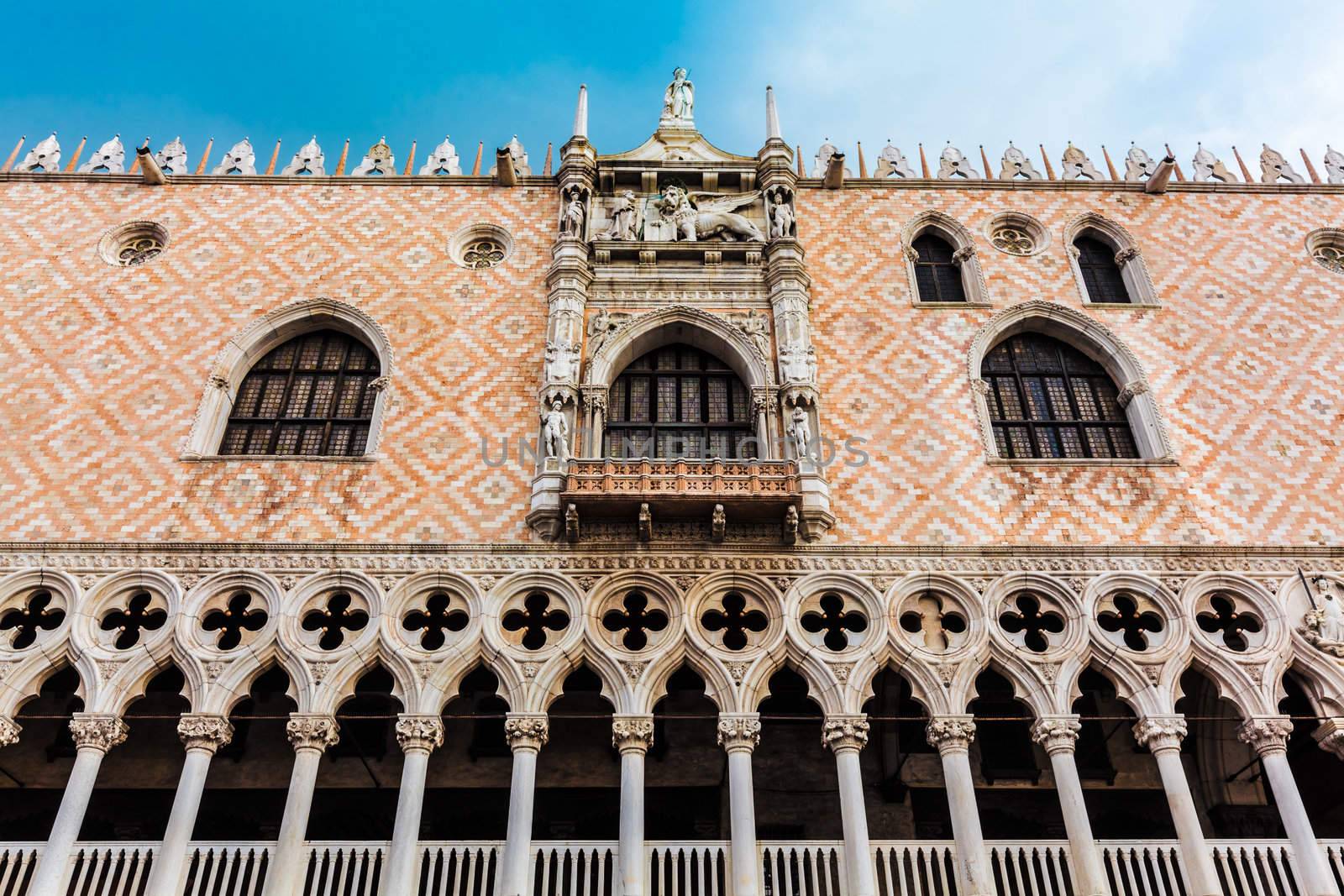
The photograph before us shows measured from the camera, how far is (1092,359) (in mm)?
15539

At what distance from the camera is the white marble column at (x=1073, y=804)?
1061 centimetres

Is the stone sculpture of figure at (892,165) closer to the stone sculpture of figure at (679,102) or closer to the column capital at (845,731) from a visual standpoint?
the stone sculpture of figure at (679,102)

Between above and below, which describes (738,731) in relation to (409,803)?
above

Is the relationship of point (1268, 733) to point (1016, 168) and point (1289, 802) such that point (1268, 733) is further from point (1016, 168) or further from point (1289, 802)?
point (1016, 168)

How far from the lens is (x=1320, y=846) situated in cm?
1111

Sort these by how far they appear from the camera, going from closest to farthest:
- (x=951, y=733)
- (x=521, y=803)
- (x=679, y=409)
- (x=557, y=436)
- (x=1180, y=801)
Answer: (x=521, y=803)
(x=1180, y=801)
(x=951, y=733)
(x=557, y=436)
(x=679, y=409)

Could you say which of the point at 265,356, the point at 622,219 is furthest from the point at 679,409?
the point at 265,356

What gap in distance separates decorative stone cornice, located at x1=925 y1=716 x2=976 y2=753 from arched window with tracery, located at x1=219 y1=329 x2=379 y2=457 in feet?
28.3

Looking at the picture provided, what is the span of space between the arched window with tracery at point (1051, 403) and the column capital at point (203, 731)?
1087 centimetres

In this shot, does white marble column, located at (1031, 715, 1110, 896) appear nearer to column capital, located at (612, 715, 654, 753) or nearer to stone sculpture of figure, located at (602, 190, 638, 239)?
column capital, located at (612, 715, 654, 753)

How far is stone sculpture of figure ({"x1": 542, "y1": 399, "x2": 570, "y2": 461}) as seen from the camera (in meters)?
13.2

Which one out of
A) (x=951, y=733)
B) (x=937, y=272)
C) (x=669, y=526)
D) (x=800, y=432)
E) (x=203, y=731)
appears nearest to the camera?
(x=203, y=731)

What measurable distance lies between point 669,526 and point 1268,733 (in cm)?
747

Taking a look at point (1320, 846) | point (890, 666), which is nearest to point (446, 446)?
point (890, 666)
